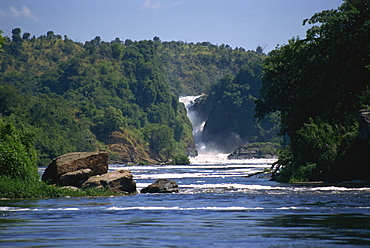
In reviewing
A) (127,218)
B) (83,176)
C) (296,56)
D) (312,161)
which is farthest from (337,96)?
(127,218)

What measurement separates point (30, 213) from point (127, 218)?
407cm

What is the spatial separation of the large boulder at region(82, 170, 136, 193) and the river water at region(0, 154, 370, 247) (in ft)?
12.7

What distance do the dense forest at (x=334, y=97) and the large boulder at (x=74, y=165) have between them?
59.9 ft

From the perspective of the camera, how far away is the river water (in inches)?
645

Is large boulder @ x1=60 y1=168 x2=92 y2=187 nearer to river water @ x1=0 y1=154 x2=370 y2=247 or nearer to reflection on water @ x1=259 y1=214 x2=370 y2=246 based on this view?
river water @ x1=0 y1=154 x2=370 y2=247

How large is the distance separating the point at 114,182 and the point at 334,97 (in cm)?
2450

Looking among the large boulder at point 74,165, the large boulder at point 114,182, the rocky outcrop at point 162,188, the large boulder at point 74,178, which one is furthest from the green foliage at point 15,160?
the rocky outcrop at point 162,188

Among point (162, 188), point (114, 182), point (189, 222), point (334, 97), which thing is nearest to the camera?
point (189, 222)

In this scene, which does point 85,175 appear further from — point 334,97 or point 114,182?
point 334,97

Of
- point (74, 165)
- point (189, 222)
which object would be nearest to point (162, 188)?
point (74, 165)

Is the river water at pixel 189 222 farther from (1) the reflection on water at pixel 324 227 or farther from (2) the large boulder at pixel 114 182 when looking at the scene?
(2) the large boulder at pixel 114 182

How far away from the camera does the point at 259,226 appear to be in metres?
20.0

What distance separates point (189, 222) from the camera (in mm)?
21812

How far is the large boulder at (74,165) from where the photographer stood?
3841 cm
